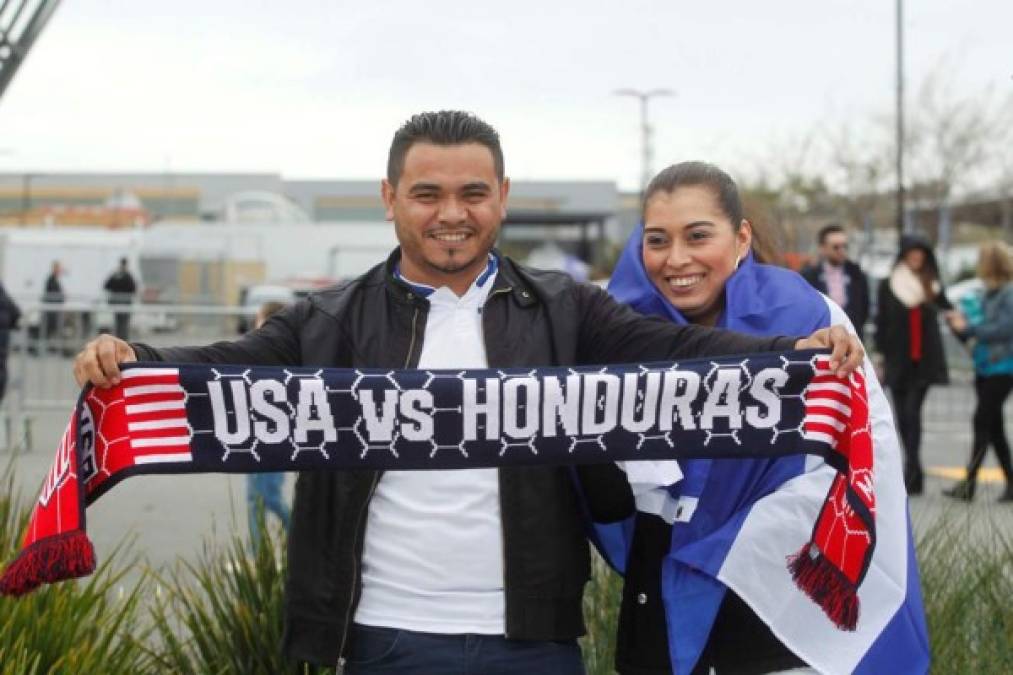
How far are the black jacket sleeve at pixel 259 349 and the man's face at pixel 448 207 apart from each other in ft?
1.04

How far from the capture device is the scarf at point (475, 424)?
3.44 metres

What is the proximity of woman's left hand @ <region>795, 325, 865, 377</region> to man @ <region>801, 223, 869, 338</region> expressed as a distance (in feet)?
28.1

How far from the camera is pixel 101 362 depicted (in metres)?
3.39

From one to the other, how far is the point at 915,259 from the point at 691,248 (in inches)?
357

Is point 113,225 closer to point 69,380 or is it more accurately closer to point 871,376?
point 69,380

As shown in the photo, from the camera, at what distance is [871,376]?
3.59m

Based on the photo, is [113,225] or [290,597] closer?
[290,597]

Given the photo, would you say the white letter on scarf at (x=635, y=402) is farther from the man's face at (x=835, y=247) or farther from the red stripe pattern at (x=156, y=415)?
the man's face at (x=835, y=247)

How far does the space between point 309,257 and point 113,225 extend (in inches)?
613

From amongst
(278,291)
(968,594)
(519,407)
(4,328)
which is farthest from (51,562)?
(278,291)

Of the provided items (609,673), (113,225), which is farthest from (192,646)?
(113,225)

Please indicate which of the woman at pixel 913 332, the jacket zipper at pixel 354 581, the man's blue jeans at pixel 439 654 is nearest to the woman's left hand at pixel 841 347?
the man's blue jeans at pixel 439 654

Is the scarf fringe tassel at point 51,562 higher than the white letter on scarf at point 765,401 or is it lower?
lower

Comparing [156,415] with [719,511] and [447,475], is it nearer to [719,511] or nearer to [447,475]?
[447,475]
